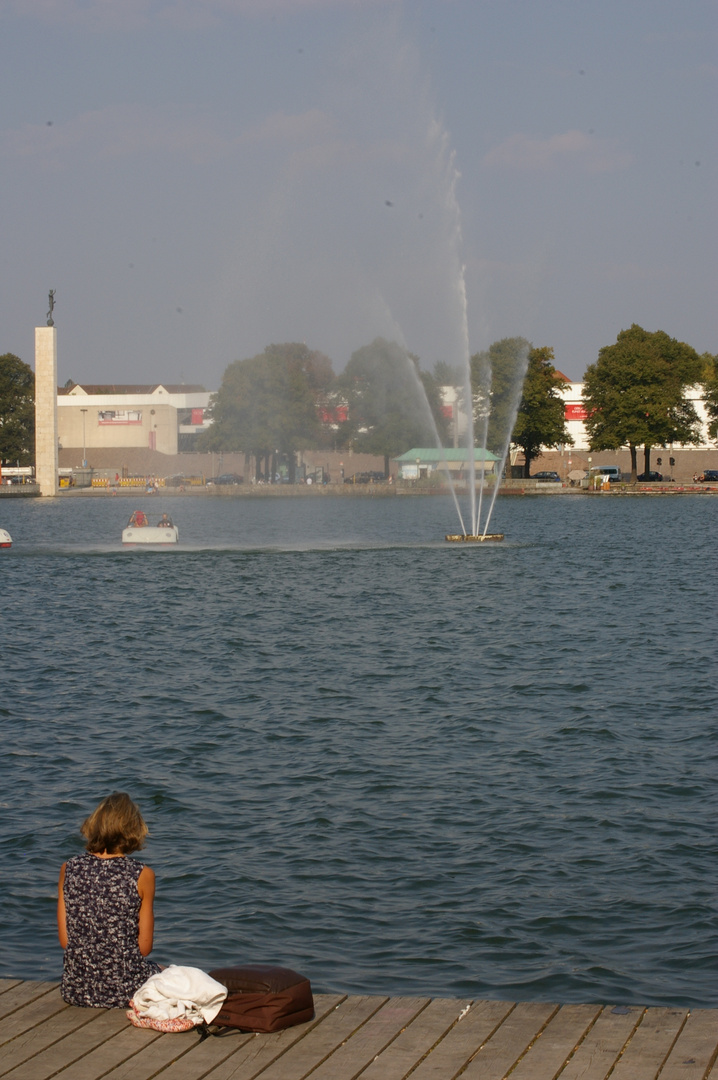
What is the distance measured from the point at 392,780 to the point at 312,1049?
28.5 feet

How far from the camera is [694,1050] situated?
6.73 metres

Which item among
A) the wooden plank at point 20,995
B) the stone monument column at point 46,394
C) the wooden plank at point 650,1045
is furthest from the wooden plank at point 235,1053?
the stone monument column at point 46,394

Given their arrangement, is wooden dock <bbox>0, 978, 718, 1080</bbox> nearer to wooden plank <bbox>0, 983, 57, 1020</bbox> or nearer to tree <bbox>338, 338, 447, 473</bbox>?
wooden plank <bbox>0, 983, 57, 1020</bbox>

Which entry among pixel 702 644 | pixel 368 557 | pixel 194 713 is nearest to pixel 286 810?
pixel 194 713

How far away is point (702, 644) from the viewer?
90.7 ft

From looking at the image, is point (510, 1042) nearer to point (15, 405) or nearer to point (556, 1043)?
point (556, 1043)

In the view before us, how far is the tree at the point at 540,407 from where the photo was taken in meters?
→ 124

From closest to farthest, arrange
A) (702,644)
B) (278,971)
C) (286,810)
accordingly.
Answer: (278,971)
(286,810)
(702,644)

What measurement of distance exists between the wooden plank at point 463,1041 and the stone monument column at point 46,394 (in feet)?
→ 400

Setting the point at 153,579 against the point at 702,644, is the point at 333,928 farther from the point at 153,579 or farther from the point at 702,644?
the point at 153,579

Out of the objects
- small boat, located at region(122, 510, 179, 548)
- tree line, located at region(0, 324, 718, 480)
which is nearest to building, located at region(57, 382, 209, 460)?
tree line, located at region(0, 324, 718, 480)

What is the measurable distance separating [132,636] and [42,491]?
108 meters

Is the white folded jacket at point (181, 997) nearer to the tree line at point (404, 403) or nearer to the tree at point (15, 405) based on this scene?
the tree line at point (404, 403)

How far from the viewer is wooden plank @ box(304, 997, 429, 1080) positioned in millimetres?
6520
